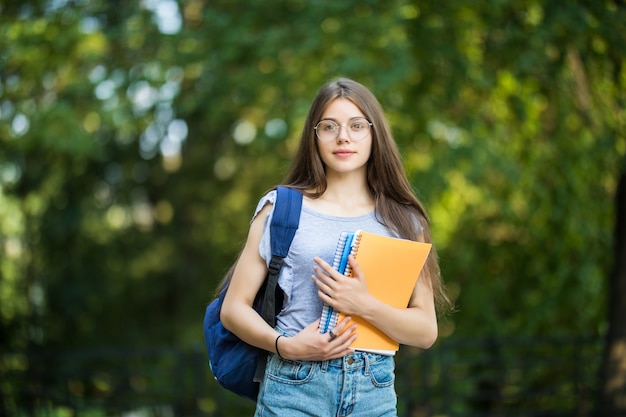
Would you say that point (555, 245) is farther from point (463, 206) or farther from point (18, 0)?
point (18, 0)

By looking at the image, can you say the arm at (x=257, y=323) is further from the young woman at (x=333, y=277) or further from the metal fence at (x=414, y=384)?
the metal fence at (x=414, y=384)

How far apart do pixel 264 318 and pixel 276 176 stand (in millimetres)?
8575

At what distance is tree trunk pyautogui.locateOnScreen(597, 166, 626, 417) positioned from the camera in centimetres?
761

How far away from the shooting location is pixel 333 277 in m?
2.29

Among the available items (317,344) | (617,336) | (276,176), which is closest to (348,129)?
(317,344)

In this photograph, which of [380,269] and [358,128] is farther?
[358,128]

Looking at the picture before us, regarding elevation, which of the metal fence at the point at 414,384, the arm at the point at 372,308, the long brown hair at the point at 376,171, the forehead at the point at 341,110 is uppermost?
the forehead at the point at 341,110

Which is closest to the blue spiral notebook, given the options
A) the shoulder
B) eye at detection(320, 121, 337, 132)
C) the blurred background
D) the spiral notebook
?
the spiral notebook

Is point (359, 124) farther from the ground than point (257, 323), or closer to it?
farther from the ground

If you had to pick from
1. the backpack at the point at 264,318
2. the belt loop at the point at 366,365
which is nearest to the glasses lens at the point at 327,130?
the backpack at the point at 264,318

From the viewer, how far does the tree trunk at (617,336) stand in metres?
7.61

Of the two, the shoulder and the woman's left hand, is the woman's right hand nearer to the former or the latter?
the woman's left hand

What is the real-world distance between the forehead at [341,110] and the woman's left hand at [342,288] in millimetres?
462

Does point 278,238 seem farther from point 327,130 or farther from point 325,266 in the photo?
point 327,130
